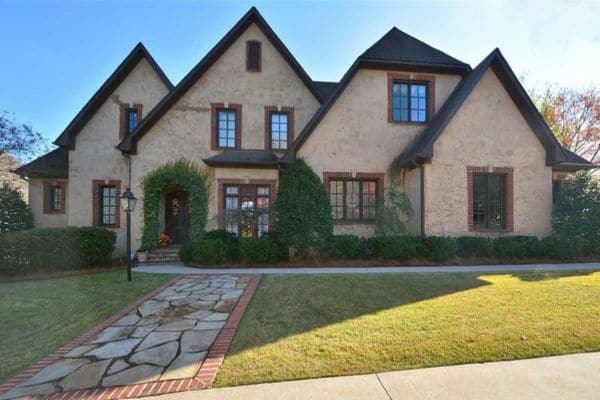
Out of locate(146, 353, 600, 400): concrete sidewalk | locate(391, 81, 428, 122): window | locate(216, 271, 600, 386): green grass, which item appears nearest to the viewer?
locate(146, 353, 600, 400): concrete sidewalk

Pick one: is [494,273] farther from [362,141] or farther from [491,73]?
[491,73]

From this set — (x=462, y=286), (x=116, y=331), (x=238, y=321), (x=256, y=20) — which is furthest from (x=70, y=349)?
(x=256, y=20)

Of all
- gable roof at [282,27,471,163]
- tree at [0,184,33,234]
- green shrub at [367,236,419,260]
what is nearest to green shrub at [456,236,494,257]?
green shrub at [367,236,419,260]

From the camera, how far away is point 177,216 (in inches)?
540

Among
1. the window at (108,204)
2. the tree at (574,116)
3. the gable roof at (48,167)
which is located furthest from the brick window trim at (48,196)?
the tree at (574,116)

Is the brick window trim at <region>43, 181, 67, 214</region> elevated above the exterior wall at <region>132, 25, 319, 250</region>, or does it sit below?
below

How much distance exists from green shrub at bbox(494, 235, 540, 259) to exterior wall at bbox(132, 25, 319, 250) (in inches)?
342

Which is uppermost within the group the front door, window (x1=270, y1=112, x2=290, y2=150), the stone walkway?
window (x1=270, y1=112, x2=290, y2=150)

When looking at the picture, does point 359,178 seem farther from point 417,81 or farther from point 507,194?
point 507,194

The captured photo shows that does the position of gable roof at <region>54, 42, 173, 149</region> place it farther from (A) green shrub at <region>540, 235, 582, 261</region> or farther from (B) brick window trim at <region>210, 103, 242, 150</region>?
(A) green shrub at <region>540, 235, 582, 261</region>

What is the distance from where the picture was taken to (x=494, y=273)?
8.34 meters

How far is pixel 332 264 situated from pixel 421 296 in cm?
424

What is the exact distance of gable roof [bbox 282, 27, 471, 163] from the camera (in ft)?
37.3

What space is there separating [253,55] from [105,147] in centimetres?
798
